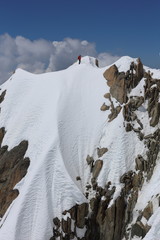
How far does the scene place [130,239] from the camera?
1126 inches

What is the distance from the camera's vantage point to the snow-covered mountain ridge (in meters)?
31.3

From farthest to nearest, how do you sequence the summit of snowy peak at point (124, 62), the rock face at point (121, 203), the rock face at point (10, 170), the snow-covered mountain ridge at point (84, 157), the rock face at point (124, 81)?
the summit of snowy peak at point (124, 62), the rock face at point (124, 81), the rock face at point (10, 170), the snow-covered mountain ridge at point (84, 157), the rock face at point (121, 203)

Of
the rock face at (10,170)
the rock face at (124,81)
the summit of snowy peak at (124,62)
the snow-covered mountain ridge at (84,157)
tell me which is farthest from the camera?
the summit of snowy peak at (124,62)

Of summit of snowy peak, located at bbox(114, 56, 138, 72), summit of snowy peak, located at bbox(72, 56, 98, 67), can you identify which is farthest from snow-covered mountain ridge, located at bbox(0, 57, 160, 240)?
summit of snowy peak, located at bbox(72, 56, 98, 67)

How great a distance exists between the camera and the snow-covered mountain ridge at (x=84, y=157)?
1232 inches

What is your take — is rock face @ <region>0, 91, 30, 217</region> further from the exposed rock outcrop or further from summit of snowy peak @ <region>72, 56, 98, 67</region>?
summit of snowy peak @ <region>72, 56, 98, 67</region>

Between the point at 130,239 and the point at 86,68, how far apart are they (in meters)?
34.0

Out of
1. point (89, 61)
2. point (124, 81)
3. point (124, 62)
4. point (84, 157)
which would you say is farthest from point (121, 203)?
point (89, 61)

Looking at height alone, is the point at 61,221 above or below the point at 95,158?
below

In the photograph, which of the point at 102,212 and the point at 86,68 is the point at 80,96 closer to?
the point at 86,68

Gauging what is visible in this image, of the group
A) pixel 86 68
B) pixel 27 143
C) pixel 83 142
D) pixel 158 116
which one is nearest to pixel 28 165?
pixel 27 143

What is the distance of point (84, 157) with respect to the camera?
1503 inches

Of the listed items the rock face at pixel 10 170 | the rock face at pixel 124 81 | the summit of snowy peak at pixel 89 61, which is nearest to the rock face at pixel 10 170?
the rock face at pixel 10 170

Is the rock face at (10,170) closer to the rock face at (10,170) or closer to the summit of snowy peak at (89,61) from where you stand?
the rock face at (10,170)
